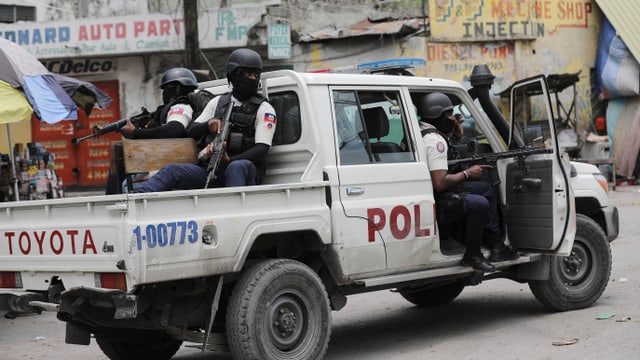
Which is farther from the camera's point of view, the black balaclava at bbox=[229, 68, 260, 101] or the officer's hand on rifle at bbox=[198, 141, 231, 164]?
the black balaclava at bbox=[229, 68, 260, 101]

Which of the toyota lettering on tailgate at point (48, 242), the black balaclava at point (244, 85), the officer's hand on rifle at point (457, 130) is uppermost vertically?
the black balaclava at point (244, 85)

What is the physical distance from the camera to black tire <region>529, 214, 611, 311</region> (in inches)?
286

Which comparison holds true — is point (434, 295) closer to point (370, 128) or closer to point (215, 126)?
point (370, 128)

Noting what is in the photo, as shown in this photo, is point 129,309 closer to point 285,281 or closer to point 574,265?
point 285,281

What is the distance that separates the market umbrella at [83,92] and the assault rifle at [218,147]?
5.46m

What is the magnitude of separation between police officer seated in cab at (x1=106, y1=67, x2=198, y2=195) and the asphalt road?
1.80 meters

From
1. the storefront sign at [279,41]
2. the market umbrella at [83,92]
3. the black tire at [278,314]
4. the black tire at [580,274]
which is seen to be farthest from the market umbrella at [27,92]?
the storefront sign at [279,41]

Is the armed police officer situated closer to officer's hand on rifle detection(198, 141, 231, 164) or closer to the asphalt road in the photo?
officer's hand on rifle detection(198, 141, 231, 164)

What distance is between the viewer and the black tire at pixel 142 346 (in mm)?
6141

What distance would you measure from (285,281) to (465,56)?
645 inches

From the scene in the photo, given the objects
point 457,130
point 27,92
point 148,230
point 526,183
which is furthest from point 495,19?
point 148,230

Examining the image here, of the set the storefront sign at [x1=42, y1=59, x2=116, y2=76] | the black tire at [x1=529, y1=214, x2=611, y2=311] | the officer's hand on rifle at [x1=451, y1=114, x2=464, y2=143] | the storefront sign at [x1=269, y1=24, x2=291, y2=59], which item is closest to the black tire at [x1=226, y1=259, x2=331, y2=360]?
the officer's hand on rifle at [x1=451, y1=114, x2=464, y2=143]

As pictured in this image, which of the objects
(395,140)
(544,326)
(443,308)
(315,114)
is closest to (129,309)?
(315,114)

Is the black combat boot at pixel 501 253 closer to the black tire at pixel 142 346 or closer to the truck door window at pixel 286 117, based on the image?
the truck door window at pixel 286 117
